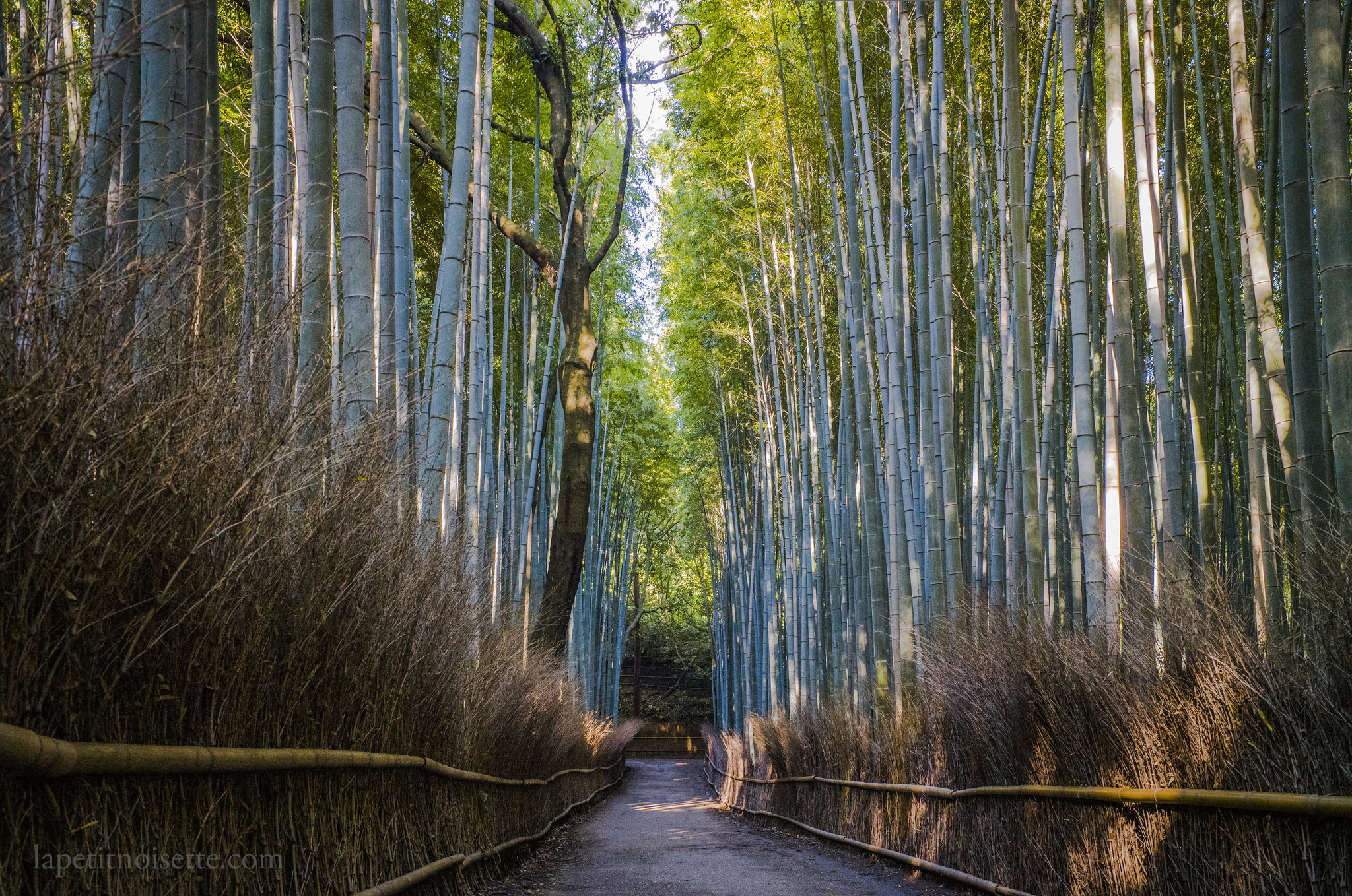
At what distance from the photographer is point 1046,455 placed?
16.5 feet

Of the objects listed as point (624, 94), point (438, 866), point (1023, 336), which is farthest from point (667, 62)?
point (438, 866)

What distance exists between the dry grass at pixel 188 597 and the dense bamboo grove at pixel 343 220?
3cm

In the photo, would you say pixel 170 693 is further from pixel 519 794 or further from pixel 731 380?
pixel 731 380

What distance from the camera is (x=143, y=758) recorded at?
145 cm

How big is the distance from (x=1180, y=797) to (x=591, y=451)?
5.59m

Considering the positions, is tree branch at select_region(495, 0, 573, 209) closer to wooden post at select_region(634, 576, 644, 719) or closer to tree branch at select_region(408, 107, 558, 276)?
tree branch at select_region(408, 107, 558, 276)

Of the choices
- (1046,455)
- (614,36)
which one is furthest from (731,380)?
(1046,455)

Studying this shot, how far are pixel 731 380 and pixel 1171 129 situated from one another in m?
9.38

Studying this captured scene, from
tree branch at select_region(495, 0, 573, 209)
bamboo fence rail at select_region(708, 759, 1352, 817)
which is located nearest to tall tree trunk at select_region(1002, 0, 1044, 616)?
bamboo fence rail at select_region(708, 759, 1352, 817)

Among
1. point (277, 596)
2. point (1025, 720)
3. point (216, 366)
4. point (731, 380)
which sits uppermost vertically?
point (731, 380)

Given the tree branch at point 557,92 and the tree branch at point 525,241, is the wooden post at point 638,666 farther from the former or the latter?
the tree branch at point 557,92

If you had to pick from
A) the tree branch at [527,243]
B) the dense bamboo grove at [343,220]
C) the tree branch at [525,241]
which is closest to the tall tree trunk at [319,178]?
the dense bamboo grove at [343,220]

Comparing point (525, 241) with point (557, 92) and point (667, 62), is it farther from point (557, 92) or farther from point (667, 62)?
point (667, 62)

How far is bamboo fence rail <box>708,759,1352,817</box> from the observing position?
1.98 meters
